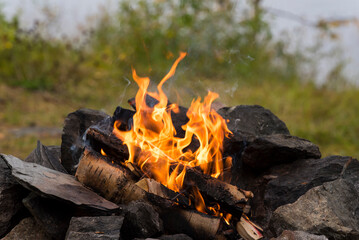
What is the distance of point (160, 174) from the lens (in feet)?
8.86

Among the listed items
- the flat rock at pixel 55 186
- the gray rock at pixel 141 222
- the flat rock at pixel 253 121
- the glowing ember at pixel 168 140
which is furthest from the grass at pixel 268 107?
the gray rock at pixel 141 222

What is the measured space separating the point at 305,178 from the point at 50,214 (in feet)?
5.86

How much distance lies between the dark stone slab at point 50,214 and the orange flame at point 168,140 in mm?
544

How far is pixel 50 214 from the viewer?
2.47 meters

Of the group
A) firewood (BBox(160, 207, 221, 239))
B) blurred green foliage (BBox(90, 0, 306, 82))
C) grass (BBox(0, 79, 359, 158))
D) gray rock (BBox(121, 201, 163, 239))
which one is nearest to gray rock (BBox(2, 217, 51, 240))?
gray rock (BBox(121, 201, 163, 239))

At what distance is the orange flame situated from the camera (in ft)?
8.86

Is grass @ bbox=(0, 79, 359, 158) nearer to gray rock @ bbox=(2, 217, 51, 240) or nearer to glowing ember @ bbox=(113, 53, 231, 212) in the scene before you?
glowing ember @ bbox=(113, 53, 231, 212)

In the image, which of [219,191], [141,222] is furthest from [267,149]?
[141,222]

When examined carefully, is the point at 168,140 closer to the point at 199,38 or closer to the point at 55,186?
the point at 55,186

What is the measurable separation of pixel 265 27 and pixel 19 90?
623 centimetres

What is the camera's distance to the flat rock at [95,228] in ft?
7.02

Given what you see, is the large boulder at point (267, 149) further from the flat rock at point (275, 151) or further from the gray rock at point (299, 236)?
the gray rock at point (299, 236)

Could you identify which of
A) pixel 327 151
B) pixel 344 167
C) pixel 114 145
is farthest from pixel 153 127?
pixel 327 151

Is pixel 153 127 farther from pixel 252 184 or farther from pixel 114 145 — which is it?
pixel 252 184
